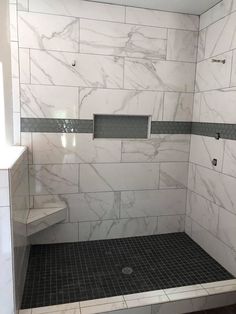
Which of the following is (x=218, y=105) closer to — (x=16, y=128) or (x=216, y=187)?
(x=216, y=187)

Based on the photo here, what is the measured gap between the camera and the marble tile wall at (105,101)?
224cm

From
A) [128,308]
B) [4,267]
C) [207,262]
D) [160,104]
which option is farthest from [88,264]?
[160,104]

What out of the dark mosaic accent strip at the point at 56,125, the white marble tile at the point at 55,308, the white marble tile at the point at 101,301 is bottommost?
the white marble tile at the point at 55,308

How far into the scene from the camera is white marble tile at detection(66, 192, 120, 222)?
251 centimetres

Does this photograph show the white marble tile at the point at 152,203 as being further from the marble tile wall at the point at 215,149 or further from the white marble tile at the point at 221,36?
the white marble tile at the point at 221,36

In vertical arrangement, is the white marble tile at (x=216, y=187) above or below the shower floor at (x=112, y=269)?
above

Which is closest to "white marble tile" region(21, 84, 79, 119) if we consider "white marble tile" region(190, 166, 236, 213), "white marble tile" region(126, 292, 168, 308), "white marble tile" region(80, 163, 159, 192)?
"white marble tile" region(80, 163, 159, 192)

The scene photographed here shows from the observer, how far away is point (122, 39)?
7.82ft

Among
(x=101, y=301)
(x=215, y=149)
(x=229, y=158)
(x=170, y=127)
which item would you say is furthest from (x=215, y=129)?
(x=101, y=301)

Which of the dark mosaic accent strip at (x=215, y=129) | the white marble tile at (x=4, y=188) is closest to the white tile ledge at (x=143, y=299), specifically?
the white marble tile at (x=4, y=188)

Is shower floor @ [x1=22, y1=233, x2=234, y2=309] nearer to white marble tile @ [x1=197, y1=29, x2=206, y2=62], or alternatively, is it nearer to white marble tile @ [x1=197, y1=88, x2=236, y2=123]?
white marble tile @ [x1=197, y1=88, x2=236, y2=123]

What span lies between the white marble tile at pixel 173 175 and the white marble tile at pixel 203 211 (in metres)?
0.16

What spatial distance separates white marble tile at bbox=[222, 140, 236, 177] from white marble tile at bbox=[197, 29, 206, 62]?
97cm

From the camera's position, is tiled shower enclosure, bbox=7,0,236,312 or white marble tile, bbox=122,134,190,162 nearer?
tiled shower enclosure, bbox=7,0,236,312
